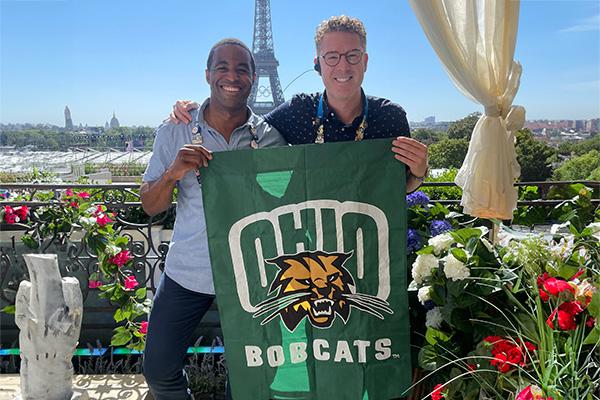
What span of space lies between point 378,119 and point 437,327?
90cm

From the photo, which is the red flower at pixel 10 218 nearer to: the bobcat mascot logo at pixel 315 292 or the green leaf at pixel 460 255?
the bobcat mascot logo at pixel 315 292

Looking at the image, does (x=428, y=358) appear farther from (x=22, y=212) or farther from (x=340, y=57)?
(x=22, y=212)

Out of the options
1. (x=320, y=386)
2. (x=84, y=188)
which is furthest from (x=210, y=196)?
(x=84, y=188)

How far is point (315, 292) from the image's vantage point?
2010 millimetres

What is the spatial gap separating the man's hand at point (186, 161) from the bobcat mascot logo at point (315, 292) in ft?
1.64

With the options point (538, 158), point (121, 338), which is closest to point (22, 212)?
point (121, 338)

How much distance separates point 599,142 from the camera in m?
14.8

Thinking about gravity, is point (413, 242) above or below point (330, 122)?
below

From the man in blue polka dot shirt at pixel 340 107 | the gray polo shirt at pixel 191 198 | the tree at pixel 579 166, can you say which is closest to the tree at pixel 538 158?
the tree at pixel 579 166

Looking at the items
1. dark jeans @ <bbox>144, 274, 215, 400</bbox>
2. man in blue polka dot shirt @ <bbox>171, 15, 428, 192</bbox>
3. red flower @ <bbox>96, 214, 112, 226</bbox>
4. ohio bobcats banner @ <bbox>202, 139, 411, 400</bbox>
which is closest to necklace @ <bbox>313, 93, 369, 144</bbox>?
man in blue polka dot shirt @ <bbox>171, 15, 428, 192</bbox>

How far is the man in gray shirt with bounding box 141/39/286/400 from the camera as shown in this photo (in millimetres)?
2039

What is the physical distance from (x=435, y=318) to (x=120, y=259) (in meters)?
2.28

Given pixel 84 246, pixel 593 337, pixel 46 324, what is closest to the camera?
pixel 593 337

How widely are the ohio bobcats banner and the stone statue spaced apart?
1.16 m
